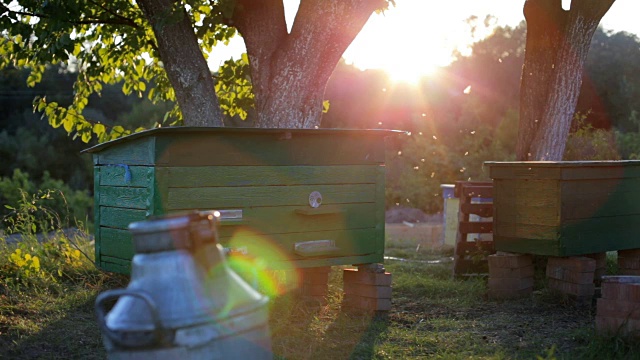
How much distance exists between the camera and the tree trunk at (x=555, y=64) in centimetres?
867

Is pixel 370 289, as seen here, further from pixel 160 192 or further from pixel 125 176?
pixel 125 176

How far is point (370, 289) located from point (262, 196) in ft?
4.33

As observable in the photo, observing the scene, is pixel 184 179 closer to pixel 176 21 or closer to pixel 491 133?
pixel 176 21

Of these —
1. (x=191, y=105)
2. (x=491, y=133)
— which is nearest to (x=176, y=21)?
(x=191, y=105)

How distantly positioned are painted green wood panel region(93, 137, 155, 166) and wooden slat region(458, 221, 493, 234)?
156 inches

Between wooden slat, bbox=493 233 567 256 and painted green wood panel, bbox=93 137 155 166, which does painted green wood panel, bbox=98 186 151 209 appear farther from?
wooden slat, bbox=493 233 567 256

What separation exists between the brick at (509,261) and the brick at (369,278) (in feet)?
4.01

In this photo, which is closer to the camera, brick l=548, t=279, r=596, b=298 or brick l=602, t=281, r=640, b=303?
brick l=602, t=281, r=640, b=303

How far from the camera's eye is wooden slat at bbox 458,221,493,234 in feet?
27.5

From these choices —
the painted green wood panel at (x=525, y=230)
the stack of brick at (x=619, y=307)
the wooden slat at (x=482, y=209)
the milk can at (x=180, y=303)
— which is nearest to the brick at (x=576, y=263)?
the painted green wood panel at (x=525, y=230)

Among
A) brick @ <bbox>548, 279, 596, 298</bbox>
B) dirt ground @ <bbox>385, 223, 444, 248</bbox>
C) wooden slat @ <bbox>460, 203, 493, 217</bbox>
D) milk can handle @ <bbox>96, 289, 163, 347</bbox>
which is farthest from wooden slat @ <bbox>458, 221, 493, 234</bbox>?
milk can handle @ <bbox>96, 289, 163, 347</bbox>

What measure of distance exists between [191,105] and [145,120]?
20.4 m

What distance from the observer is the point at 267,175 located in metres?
5.78

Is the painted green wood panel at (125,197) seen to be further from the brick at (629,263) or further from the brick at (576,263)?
the brick at (629,263)
